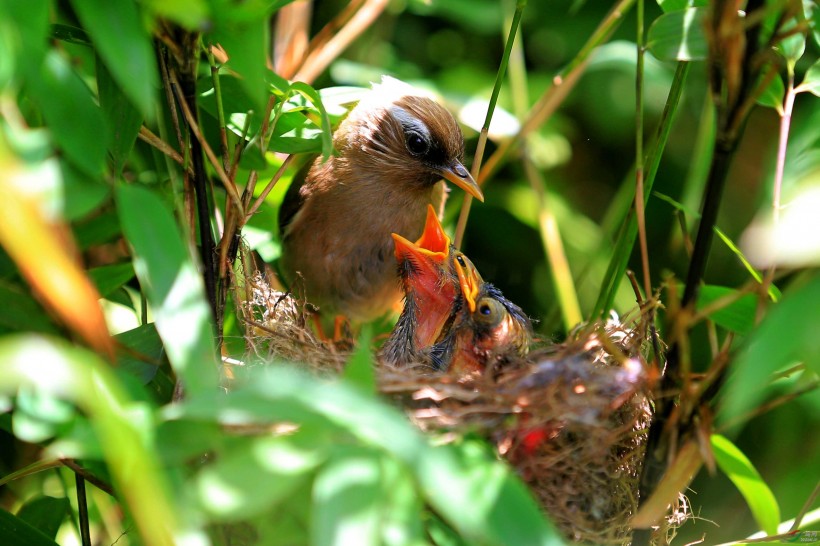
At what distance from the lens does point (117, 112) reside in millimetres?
1635

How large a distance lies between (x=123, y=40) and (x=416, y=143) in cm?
196

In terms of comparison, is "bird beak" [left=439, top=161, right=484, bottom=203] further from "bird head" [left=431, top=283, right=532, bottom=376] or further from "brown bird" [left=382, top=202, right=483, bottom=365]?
"bird head" [left=431, top=283, right=532, bottom=376]

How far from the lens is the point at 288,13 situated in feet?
10.5

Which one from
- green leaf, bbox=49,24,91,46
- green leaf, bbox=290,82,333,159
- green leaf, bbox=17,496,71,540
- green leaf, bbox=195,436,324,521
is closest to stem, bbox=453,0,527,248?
green leaf, bbox=290,82,333,159

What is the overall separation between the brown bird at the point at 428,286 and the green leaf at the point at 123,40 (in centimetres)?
149

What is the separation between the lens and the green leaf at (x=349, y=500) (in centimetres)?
101

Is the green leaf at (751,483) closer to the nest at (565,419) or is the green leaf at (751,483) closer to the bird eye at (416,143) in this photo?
the nest at (565,419)

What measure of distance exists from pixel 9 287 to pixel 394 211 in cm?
165

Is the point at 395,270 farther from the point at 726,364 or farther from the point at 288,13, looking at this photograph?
the point at 726,364

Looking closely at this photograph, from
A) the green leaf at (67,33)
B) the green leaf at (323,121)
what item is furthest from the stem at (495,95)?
the green leaf at (67,33)

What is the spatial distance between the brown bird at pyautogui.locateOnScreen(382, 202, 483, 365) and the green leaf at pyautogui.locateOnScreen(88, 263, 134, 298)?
2.66 ft

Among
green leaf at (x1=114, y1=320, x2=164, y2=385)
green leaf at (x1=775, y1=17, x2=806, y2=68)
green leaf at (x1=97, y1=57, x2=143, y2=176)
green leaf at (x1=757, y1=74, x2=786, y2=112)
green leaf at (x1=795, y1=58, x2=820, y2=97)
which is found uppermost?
green leaf at (x1=775, y1=17, x2=806, y2=68)

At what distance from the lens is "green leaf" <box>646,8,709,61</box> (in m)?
1.54

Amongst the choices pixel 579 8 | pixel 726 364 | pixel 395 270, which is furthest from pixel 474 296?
pixel 579 8
